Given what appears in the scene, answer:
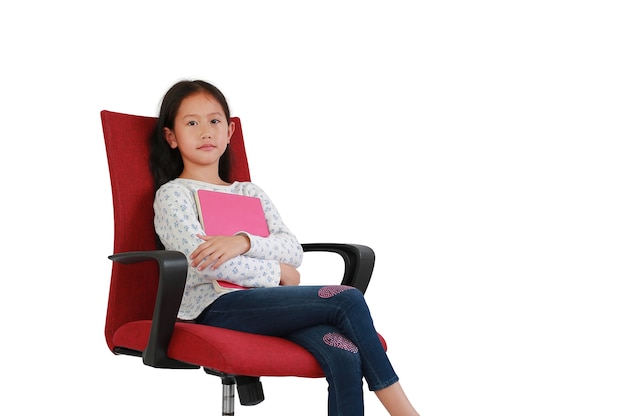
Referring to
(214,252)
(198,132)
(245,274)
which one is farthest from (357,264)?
(198,132)

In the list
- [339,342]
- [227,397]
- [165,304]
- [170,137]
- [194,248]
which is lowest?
[227,397]

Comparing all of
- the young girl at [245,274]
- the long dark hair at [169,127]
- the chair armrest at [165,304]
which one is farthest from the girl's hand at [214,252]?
the long dark hair at [169,127]

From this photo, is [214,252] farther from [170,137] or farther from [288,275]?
[170,137]

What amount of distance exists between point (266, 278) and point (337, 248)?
12.8 inches

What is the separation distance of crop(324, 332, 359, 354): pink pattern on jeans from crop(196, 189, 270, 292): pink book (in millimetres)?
394

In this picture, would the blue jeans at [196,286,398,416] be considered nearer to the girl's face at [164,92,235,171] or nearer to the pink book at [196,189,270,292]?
the pink book at [196,189,270,292]

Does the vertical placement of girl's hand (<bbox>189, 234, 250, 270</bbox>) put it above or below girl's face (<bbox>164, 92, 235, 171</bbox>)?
below

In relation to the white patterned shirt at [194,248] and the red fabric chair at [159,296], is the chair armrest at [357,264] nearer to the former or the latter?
the red fabric chair at [159,296]

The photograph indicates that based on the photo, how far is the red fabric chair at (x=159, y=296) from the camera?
7.99 feet

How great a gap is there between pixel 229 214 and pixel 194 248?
0.25 meters

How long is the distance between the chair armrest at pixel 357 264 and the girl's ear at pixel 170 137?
634 millimetres

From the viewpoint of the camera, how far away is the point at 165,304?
2.47 metres

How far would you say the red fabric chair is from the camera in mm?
2436

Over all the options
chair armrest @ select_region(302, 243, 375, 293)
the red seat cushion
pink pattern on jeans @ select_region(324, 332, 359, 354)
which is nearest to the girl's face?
chair armrest @ select_region(302, 243, 375, 293)
